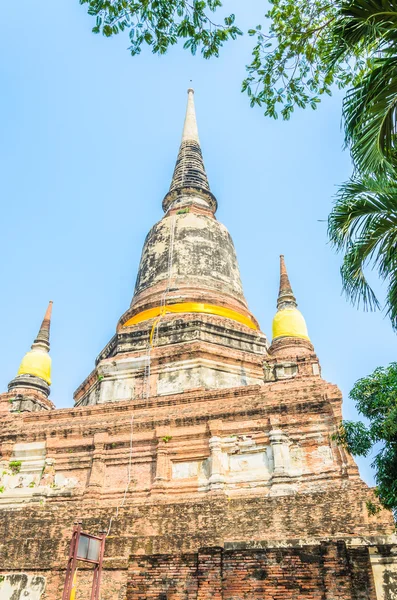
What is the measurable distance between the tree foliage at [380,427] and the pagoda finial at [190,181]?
50.7ft

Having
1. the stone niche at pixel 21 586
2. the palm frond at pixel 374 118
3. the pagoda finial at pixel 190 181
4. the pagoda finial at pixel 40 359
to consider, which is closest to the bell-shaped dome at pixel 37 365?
the pagoda finial at pixel 40 359

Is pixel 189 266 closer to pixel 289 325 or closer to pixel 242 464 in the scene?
pixel 289 325

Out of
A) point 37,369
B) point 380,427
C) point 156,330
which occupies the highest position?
point 37,369

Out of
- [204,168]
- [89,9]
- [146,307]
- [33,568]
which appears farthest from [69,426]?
[204,168]

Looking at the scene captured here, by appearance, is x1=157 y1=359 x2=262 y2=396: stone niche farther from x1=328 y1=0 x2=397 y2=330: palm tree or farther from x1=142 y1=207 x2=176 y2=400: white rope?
x1=328 y1=0 x2=397 y2=330: palm tree

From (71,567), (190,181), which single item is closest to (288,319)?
(190,181)

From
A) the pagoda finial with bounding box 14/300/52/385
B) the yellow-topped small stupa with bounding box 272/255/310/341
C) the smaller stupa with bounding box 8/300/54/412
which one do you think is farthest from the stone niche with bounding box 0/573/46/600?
the pagoda finial with bounding box 14/300/52/385

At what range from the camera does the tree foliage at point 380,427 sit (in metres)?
6.52

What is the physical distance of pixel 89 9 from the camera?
5.96 m

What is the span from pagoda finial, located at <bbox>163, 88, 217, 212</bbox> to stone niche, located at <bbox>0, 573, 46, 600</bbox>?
15435 mm

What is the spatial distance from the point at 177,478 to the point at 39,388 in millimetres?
8578

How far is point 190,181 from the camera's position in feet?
75.2

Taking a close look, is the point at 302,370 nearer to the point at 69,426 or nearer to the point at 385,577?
the point at 69,426

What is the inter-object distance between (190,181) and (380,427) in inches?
698
